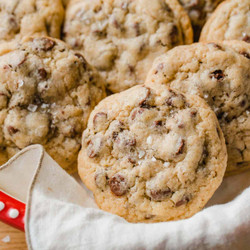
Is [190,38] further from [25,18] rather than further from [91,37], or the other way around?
[25,18]

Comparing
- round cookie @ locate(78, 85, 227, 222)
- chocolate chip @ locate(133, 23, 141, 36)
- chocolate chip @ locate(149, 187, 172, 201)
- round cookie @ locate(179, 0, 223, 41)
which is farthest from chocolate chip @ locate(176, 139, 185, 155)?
round cookie @ locate(179, 0, 223, 41)

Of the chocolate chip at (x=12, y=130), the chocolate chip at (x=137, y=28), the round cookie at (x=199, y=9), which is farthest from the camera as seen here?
the round cookie at (x=199, y=9)

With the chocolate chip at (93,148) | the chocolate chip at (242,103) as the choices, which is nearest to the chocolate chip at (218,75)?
the chocolate chip at (242,103)

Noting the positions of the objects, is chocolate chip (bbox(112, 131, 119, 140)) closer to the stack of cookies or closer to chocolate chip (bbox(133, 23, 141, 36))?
the stack of cookies

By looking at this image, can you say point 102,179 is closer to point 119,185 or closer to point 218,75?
point 119,185

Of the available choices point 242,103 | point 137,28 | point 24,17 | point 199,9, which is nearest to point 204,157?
point 242,103

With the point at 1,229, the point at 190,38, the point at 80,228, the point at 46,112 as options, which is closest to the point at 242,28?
the point at 190,38

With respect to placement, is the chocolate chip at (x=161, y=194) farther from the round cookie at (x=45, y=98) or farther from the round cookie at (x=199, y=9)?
the round cookie at (x=199, y=9)
